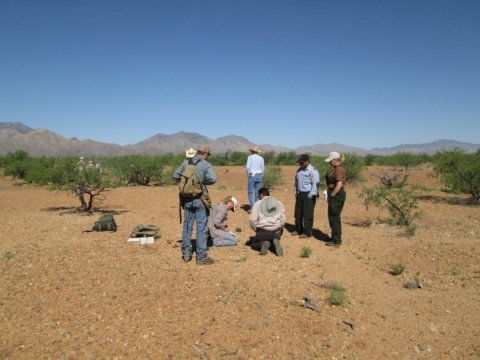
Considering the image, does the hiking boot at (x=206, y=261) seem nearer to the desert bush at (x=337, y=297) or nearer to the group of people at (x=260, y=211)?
the group of people at (x=260, y=211)

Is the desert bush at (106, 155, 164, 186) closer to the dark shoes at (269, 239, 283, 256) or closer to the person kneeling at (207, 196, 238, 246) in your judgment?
the person kneeling at (207, 196, 238, 246)

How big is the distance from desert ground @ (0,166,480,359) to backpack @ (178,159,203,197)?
121cm

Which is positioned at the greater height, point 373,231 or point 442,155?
point 442,155

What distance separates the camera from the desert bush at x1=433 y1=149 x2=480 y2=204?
12398 millimetres

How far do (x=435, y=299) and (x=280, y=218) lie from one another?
9.12 ft

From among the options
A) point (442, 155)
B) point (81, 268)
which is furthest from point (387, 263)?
point (442, 155)

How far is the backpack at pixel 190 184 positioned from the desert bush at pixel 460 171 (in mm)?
10910

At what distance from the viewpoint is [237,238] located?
7.67 meters

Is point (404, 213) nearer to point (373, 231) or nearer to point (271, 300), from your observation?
point (373, 231)

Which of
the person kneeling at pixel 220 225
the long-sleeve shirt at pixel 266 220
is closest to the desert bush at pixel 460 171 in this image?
the long-sleeve shirt at pixel 266 220

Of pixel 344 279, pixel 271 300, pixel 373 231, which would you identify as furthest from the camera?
pixel 373 231

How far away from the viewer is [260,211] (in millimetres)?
6582

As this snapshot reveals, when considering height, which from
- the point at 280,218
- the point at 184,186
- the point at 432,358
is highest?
the point at 184,186

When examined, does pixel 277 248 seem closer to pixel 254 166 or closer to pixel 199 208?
pixel 199 208
